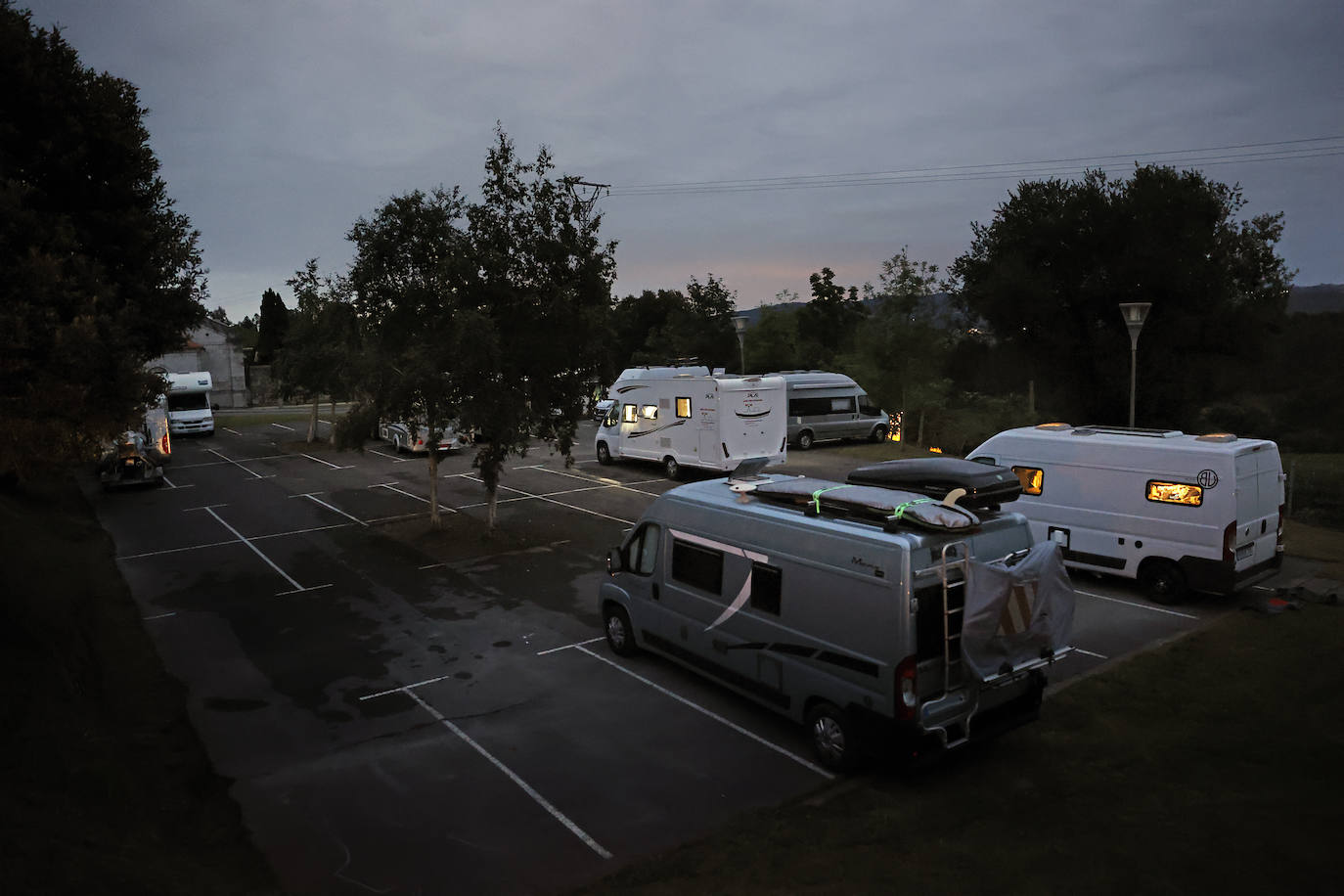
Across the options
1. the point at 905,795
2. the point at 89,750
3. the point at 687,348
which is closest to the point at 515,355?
the point at 89,750

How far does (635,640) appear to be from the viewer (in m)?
10.2

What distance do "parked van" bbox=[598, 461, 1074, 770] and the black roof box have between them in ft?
0.87

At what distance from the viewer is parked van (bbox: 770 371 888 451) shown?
3084cm

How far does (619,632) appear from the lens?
34.2ft

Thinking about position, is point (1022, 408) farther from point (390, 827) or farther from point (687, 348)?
point (390, 827)

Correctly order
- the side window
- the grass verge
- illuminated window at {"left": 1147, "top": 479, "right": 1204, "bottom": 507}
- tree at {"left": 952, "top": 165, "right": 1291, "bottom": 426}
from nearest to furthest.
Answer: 1. the grass verge
2. the side window
3. illuminated window at {"left": 1147, "top": 479, "right": 1204, "bottom": 507}
4. tree at {"left": 952, "top": 165, "right": 1291, "bottom": 426}

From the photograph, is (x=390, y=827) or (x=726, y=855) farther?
(x=390, y=827)

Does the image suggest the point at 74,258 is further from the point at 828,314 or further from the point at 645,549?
the point at 828,314

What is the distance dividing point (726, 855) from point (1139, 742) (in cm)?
424

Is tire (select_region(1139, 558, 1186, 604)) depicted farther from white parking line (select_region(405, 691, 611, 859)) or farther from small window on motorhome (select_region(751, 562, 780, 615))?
white parking line (select_region(405, 691, 611, 859))

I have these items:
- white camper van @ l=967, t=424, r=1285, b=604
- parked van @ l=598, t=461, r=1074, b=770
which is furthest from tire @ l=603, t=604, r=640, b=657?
white camper van @ l=967, t=424, r=1285, b=604

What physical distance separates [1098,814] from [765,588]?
10.8ft

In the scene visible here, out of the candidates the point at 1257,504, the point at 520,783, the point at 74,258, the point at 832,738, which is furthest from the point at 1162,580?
the point at 74,258

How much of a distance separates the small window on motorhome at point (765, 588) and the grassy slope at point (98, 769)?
4.69m
